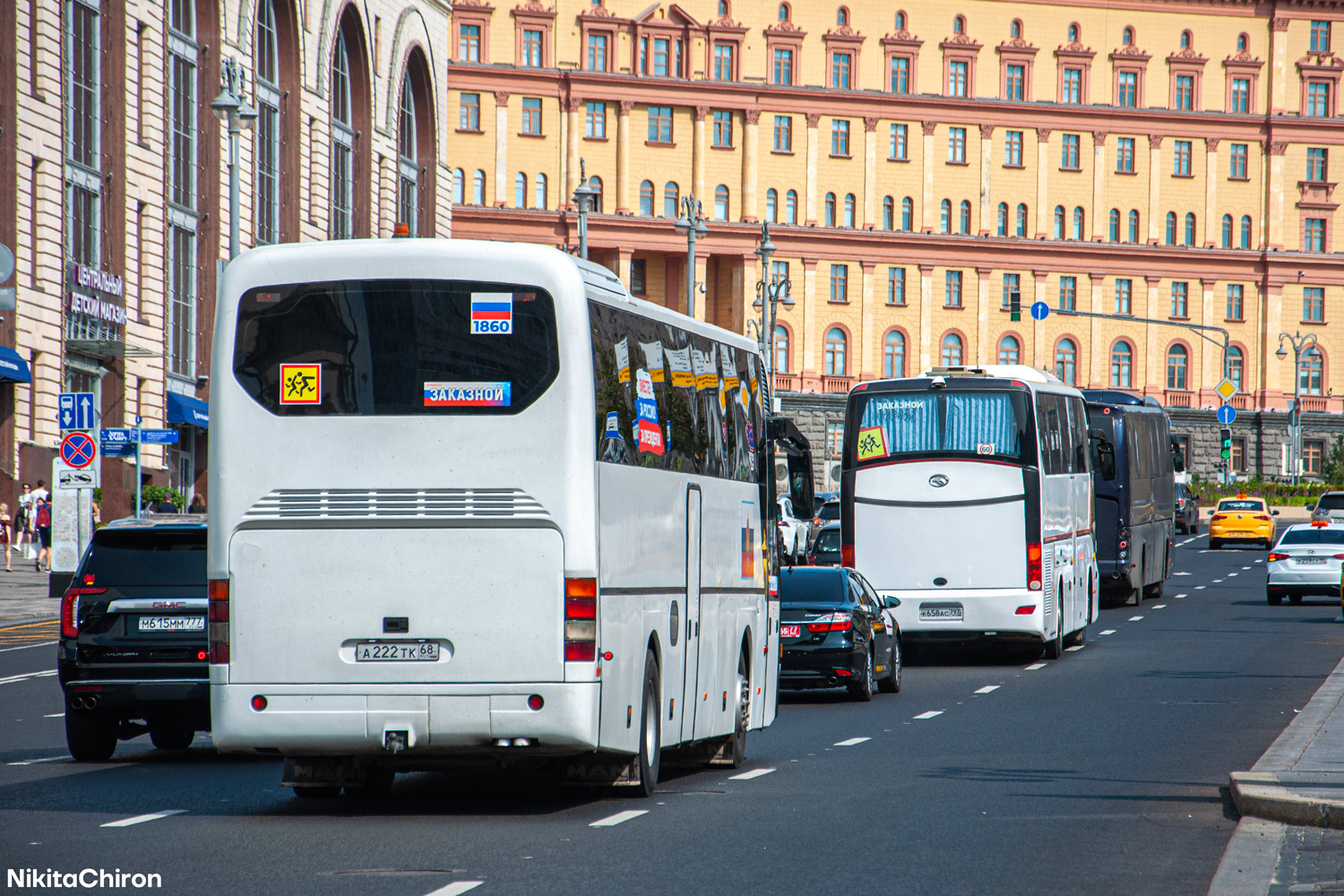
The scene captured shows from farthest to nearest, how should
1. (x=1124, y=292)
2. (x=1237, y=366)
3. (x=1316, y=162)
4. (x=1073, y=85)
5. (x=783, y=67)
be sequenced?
(x=1316, y=162) < (x=1237, y=366) < (x=1124, y=292) < (x=1073, y=85) < (x=783, y=67)

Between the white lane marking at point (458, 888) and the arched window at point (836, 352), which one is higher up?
the arched window at point (836, 352)

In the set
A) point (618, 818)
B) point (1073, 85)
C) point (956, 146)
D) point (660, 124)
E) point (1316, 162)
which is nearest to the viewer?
point (618, 818)

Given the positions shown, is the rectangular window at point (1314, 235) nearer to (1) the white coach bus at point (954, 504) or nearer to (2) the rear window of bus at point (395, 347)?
(1) the white coach bus at point (954, 504)

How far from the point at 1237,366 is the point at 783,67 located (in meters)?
30.4

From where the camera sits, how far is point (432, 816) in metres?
12.0

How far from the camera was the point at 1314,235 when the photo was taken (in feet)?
387

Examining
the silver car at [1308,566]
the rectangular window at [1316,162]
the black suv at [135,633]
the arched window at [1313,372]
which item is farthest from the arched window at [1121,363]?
the black suv at [135,633]

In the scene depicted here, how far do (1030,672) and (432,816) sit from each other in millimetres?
14880

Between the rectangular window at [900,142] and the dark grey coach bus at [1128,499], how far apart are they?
68191mm

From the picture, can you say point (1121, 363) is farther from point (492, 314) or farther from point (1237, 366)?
point (492, 314)

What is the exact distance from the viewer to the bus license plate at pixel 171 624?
15.1 m

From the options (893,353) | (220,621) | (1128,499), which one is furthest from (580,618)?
(893,353)

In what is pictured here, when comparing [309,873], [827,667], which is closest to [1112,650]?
[827,667]

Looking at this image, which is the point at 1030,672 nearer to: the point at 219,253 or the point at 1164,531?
the point at 1164,531
